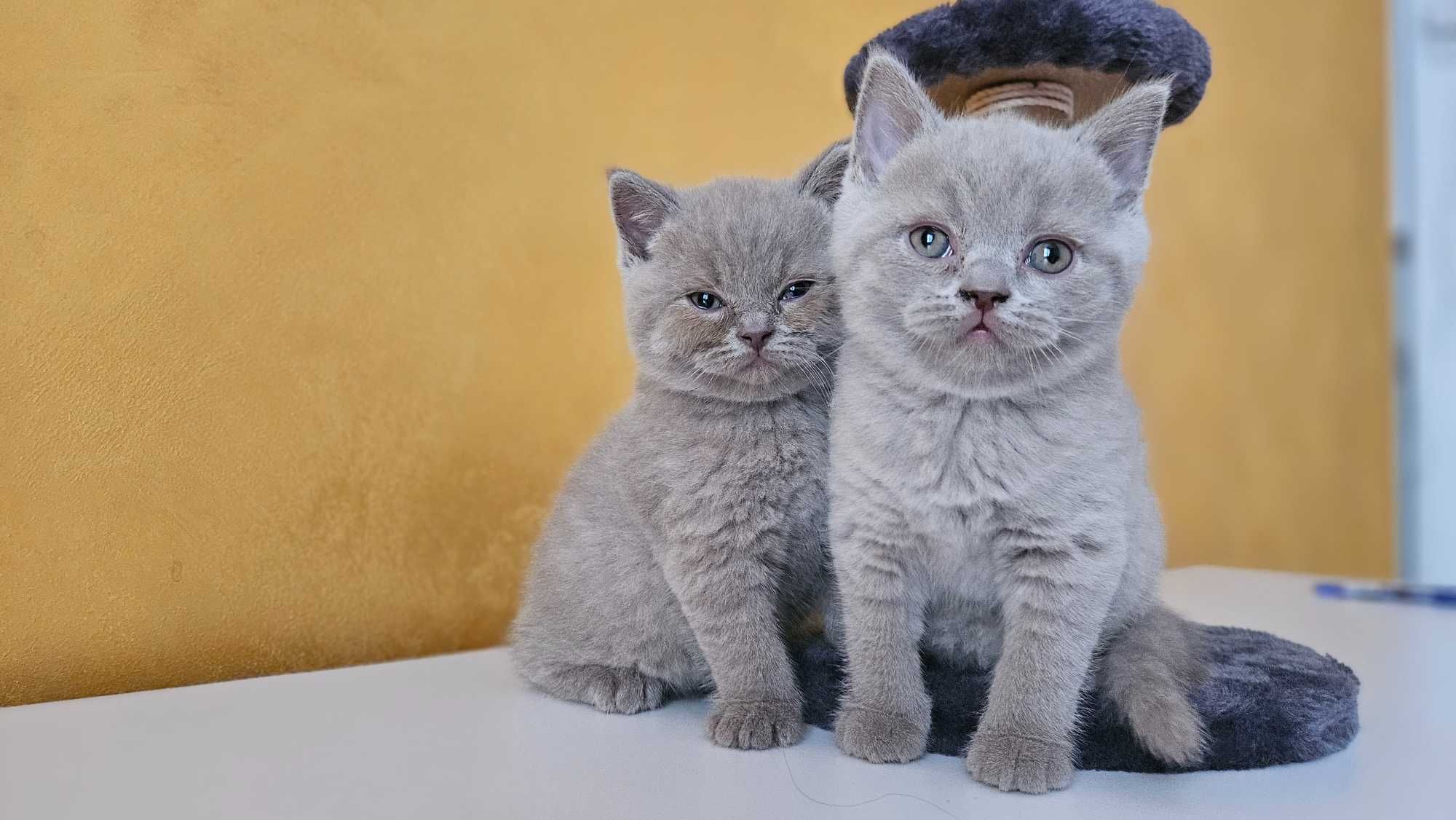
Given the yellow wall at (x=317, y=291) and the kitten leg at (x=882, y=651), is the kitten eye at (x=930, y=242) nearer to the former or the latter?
the kitten leg at (x=882, y=651)

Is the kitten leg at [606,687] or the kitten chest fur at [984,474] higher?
the kitten chest fur at [984,474]

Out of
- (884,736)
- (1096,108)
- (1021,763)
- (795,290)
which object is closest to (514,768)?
(884,736)

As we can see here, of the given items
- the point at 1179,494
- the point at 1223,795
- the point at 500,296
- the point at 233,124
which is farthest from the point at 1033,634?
the point at 1179,494

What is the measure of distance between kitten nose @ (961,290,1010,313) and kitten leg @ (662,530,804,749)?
0.36 metres

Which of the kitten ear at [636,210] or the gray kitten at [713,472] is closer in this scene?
the gray kitten at [713,472]

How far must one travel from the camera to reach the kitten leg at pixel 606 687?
1.24 metres

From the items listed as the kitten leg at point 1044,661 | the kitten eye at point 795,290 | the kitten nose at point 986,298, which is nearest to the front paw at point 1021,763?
the kitten leg at point 1044,661

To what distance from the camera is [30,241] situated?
4.10 feet

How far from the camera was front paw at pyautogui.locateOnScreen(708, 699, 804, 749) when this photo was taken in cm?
108

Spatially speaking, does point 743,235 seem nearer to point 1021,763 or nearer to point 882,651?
point 882,651

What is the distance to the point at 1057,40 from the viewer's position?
4.16 ft

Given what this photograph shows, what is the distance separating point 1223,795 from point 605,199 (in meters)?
1.22

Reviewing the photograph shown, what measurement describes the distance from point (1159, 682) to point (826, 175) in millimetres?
666

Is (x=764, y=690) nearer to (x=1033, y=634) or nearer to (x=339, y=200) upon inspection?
(x=1033, y=634)
